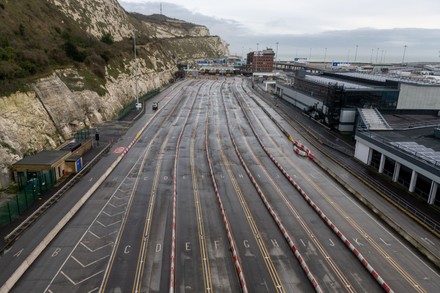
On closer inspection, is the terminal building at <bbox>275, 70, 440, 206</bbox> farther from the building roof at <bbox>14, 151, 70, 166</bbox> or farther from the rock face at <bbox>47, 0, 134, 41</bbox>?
the rock face at <bbox>47, 0, 134, 41</bbox>

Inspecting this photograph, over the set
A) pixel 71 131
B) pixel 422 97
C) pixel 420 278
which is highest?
pixel 422 97

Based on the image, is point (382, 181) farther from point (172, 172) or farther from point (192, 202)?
point (172, 172)

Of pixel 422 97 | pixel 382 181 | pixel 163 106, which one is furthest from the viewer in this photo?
pixel 163 106

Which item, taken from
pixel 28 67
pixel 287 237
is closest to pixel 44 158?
pixel 28 67

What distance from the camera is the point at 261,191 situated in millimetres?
33156

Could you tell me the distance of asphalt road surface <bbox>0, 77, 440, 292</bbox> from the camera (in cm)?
2003

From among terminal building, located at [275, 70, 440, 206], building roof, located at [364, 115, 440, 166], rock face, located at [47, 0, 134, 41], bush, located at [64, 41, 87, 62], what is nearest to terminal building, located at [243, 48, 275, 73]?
rock face, located at [47, 0, 134, 41]

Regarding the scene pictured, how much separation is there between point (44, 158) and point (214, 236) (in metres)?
21.7

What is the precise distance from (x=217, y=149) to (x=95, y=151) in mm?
17470

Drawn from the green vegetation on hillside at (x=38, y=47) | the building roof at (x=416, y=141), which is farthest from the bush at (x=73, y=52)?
the building roof at (x=416, y=141)

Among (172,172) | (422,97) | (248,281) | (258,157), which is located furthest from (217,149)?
(422,97)

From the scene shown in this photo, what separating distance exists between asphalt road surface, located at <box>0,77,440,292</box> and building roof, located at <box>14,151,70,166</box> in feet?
12.4

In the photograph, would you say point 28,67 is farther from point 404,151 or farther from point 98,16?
point 98,16

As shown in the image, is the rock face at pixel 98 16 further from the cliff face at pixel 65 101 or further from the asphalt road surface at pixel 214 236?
the asphalt road surface at pixel 214 236
